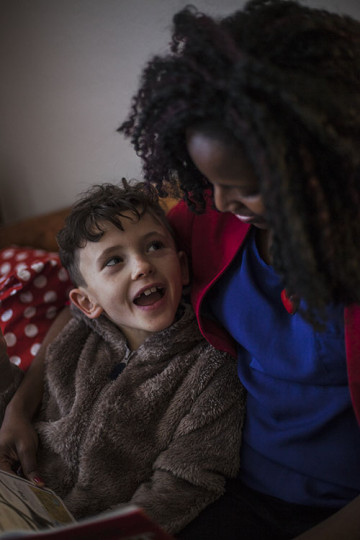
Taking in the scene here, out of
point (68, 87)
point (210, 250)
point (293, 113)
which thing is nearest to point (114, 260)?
point (210, 250)

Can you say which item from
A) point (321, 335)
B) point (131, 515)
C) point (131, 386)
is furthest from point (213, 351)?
point (131, 515)

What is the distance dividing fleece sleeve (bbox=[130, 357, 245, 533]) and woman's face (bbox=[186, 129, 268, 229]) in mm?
470

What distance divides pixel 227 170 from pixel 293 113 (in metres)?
0.13

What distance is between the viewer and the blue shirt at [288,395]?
2.78ft

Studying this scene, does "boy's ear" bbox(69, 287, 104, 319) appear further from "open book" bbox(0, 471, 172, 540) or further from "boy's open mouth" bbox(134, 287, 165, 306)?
"open book" bbox(0, 471, 172, 540)

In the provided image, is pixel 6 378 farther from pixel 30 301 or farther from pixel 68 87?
pixel 68 87

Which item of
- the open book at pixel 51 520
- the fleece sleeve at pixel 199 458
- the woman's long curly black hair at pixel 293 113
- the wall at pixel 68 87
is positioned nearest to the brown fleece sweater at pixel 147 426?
the fleece sleeve at pixel 199 458

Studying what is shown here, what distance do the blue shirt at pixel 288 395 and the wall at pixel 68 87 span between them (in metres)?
0.79

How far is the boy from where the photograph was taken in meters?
0.97

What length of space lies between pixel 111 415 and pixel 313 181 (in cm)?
70

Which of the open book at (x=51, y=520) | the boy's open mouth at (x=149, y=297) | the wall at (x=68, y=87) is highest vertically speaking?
the wall at (x=68, y=87)

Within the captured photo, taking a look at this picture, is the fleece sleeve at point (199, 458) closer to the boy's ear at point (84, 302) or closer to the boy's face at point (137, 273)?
the boy's face at point (137, 273)

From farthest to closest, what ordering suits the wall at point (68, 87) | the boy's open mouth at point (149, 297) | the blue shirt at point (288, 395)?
1. the wall at point (68, 87)
2. the boy's open mouth at point (149, 297)
3. the blue shirt at point (288, 395)

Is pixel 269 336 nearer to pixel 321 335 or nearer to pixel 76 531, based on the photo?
pixel 321 335
